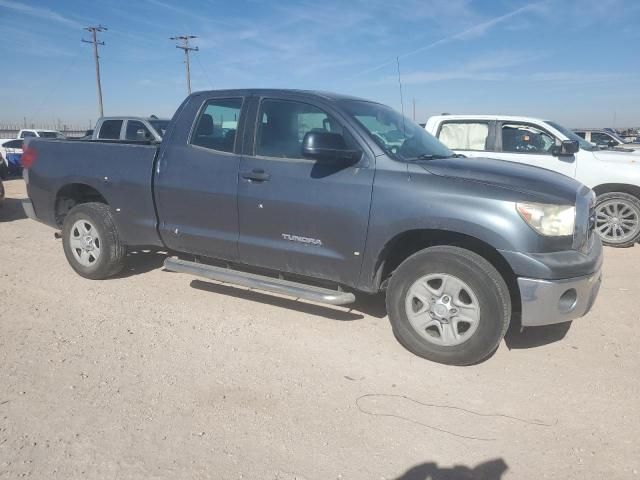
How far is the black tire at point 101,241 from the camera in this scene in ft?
16.6

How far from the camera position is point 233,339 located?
3.98m

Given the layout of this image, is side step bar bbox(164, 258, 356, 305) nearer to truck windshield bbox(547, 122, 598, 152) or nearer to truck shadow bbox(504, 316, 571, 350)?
truck shadow bbox(504, 316, 571, 350)

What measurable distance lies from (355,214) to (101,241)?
282 centimetres

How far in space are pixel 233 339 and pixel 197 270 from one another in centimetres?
85

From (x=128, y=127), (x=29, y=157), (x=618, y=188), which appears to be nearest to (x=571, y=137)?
(x=618, y=188)

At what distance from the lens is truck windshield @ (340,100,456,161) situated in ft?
13.0

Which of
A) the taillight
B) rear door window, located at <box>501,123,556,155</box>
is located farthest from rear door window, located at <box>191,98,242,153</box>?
rear door window, located at <box>501,123,556,155</box>

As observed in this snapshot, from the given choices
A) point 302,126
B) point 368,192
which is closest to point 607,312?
point 368,192

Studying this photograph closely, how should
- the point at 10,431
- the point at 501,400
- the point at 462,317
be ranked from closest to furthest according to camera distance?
the point at 10,431 < the point at 501,400 < the point at 462,317

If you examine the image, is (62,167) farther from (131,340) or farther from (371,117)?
(371,117)

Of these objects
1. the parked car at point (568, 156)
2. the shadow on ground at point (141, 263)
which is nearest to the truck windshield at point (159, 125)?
the shadow on ground at point (141, 263)

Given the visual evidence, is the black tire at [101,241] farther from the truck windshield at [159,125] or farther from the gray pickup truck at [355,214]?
the truck windshield at [159,125]

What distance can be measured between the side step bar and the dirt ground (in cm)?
35

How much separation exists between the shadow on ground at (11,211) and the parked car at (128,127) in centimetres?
221
